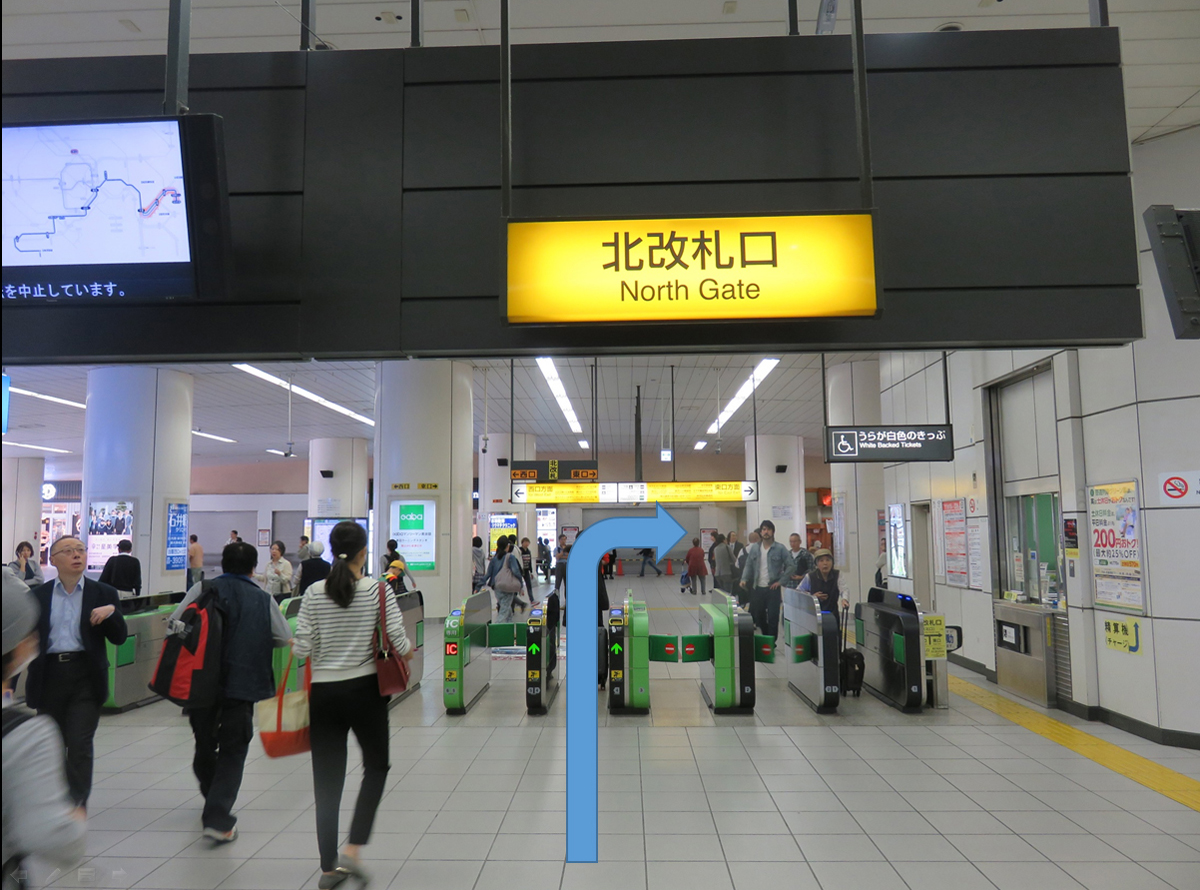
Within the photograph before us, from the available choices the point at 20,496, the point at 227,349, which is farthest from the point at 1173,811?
the point at 20,496

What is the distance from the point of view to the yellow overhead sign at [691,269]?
312cm

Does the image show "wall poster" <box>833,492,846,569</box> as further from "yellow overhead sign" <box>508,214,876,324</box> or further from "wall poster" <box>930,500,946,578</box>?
"yellow overhead sign" <box>508,214,876,324</box>

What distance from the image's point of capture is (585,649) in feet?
8.14

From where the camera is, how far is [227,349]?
3.60 m

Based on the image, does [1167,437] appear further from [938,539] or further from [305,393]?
[305,393]

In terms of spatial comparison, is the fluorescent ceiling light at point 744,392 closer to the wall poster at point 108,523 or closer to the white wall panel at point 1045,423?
the white wall panel at point 1045,423

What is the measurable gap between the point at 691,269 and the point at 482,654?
20.5 ft

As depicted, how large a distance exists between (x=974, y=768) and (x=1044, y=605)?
285 centimetres

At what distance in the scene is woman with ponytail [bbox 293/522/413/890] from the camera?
3670 mm

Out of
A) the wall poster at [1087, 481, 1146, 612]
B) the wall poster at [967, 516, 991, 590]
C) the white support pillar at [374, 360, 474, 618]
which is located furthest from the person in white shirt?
the wall poster at [1087, 481, 1146, 612]

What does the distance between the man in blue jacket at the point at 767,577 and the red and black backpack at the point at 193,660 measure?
706 centimetres

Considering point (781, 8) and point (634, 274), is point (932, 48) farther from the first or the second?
point (634, 274)

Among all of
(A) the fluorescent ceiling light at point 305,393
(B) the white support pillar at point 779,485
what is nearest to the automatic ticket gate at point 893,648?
(A) the fluorescent ceiling light at point 305,393

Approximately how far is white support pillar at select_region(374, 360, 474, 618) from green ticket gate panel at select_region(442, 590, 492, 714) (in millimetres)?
5266
